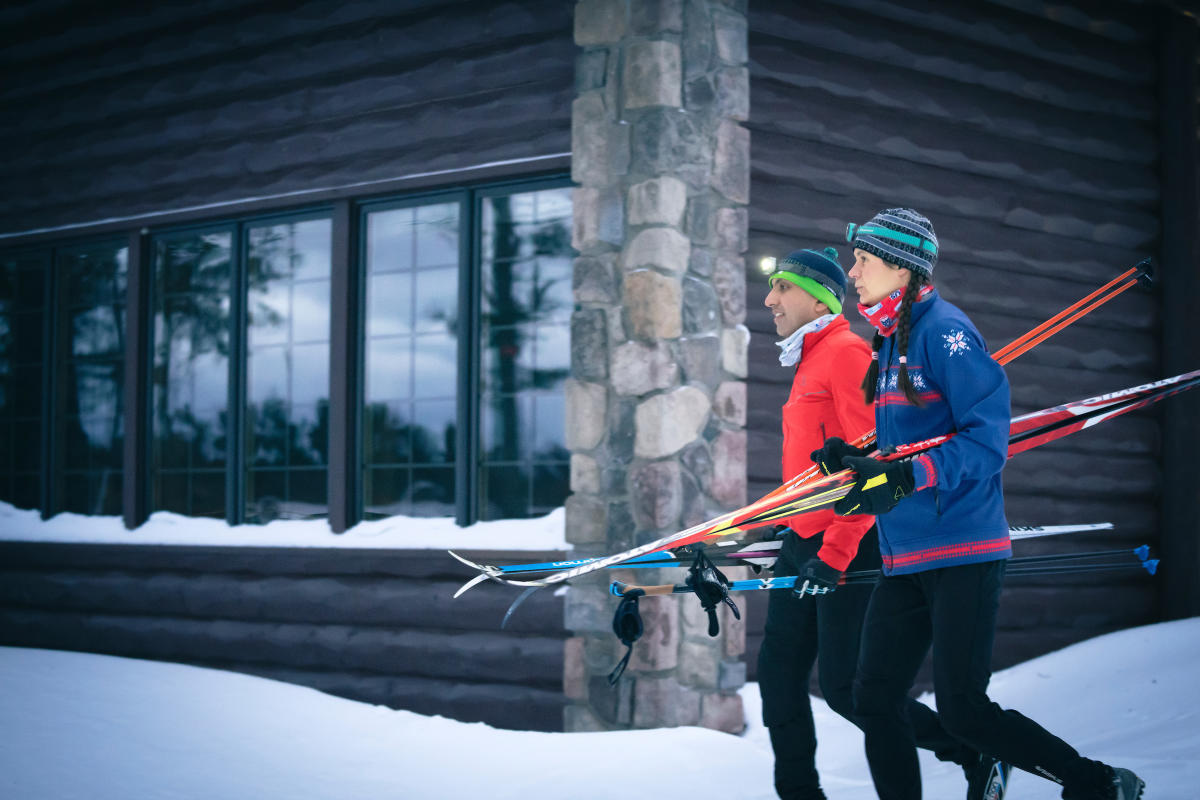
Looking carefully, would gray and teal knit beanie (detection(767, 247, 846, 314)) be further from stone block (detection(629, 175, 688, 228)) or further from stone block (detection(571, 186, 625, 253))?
stone block (detection(571, 186, 625, 253))

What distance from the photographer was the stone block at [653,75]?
580 centimetres

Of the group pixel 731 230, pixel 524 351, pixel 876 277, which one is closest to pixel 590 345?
pixel 524 351

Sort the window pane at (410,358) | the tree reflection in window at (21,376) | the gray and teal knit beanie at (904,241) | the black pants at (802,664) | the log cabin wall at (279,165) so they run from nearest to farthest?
the gray and teal knit beanie at (904,241) → the black pants at (802,664) → the log cabin wall at (279,165) → the window pane at (410,358) → the tree reflection in window at (21,376)

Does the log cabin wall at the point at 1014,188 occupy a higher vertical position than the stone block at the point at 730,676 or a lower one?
higher

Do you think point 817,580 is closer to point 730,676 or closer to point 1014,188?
point 730,676

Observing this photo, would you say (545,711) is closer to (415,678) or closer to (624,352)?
(415,678)

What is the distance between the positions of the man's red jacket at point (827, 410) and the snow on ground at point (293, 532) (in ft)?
7.64

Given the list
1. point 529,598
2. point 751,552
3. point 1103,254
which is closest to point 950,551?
point 751,552

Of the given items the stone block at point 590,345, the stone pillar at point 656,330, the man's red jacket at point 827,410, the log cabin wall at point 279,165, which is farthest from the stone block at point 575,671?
the man's red jacket at point 827,410

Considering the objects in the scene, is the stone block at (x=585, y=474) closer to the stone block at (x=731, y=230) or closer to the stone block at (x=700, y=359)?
the stone block at (x=700, y=359)

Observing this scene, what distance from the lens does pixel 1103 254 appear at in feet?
25.2

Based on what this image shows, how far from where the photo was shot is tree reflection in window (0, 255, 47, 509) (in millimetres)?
8359

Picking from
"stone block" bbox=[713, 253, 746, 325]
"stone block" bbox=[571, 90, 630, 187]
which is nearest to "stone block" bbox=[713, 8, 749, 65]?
"stone block" bbox=[571, 90, 630, 187]

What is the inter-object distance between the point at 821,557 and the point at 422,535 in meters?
3.35
